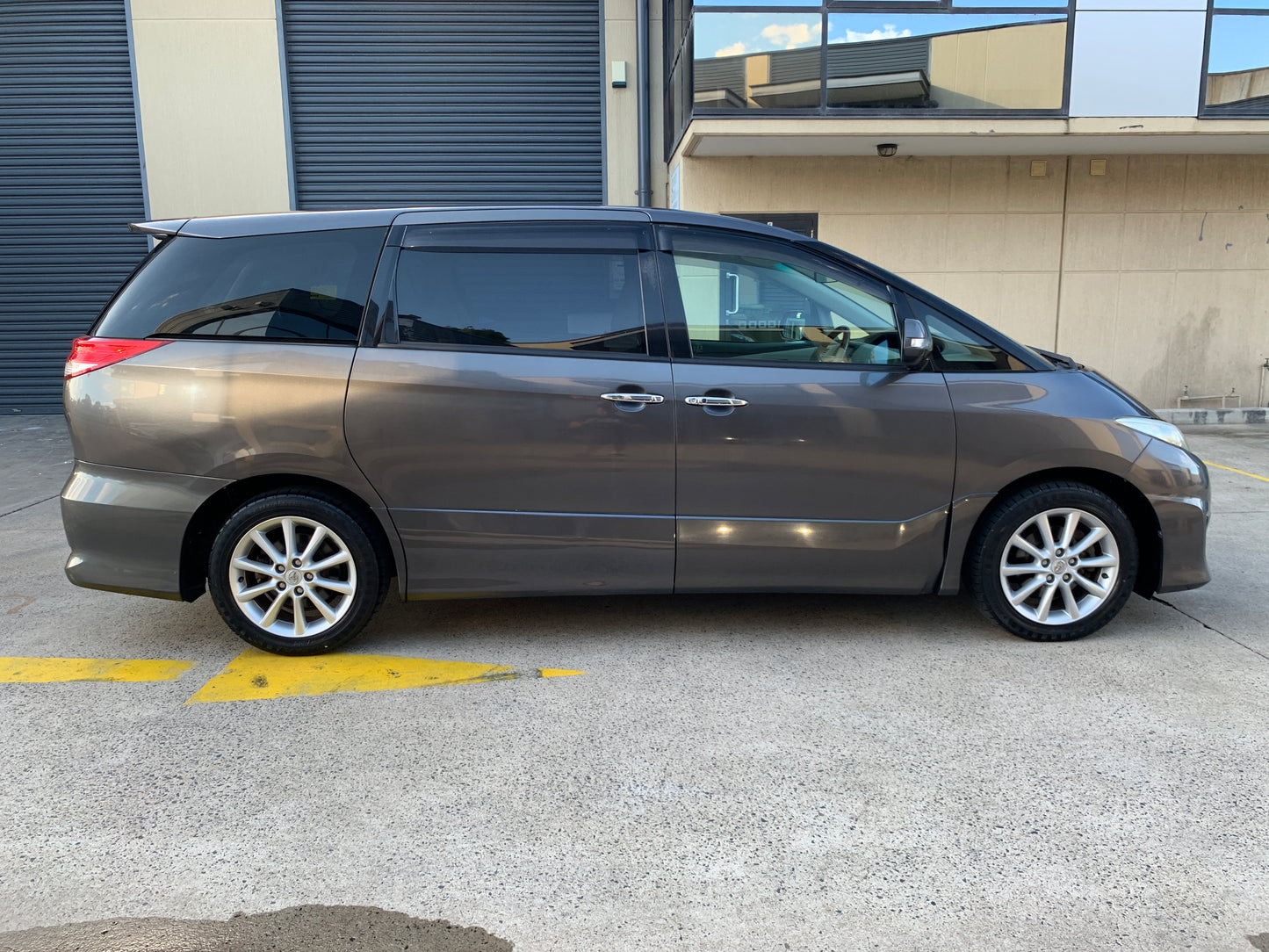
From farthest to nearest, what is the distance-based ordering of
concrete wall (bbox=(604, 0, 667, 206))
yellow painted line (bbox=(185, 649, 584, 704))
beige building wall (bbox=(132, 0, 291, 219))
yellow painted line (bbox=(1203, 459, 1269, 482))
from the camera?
1. concrete wall (bbox=(604, 0, 667, 206))
2. beige building wall (bbox=(132, 0, 291, 219))
3. yellow painted line (bbox=(1203, 459, 1269, 482))
4. yellow painted line (bbox=(185, 649, 584, 704))

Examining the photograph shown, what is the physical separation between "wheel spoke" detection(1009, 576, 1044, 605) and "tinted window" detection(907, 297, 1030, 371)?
899mm

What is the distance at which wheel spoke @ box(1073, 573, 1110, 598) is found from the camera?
3809mm

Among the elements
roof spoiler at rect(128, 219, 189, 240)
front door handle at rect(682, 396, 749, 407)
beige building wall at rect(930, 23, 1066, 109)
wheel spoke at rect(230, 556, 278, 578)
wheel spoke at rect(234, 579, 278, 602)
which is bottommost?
wheel spoke at rect(234, 579, 278, 602)

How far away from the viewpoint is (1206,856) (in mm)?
2367

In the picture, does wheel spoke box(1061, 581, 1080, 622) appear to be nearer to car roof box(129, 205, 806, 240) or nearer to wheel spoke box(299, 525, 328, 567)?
car roof box(129, 205, 806, 240)

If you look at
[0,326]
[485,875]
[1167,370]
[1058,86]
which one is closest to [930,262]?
[1058,86]

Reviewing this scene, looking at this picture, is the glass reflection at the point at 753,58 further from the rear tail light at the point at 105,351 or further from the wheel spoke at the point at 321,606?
the wheel spoke at the point at 321,606

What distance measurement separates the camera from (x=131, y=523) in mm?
3641

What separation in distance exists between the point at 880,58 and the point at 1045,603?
23.4ft

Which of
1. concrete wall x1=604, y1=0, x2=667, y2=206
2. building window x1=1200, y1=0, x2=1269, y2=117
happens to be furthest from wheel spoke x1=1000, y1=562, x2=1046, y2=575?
concrete wall x1=604, y1=0, x2=667, y2=206

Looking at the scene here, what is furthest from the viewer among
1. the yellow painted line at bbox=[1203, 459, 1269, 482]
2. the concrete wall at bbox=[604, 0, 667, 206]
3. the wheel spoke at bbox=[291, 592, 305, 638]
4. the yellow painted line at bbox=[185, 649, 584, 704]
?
the concrete wall at bbox=[604, 0, 667, 206]

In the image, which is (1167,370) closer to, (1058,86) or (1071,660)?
(1058,86)

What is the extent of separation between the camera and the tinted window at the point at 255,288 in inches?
144

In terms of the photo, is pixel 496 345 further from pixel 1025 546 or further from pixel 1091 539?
pixel 1091 539
